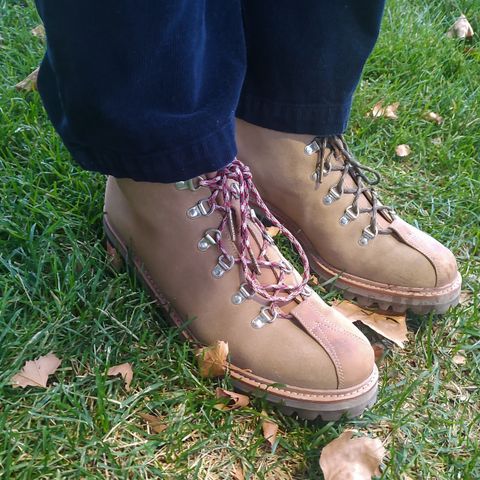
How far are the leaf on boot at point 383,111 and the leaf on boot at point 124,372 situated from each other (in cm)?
123

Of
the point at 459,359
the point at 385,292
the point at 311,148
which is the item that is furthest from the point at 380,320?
the point at 311,148

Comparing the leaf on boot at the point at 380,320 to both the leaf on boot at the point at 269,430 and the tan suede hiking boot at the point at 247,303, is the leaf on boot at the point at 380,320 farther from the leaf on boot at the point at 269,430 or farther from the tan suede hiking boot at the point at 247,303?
the leaf on boot at the point at 269,430

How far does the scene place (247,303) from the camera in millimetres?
1080

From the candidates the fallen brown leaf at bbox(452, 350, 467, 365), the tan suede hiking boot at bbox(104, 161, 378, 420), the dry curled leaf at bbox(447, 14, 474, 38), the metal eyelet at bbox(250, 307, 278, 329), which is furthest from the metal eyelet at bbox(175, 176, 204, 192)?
the dry curled leaf at bbox(447, 14, 474, 38)

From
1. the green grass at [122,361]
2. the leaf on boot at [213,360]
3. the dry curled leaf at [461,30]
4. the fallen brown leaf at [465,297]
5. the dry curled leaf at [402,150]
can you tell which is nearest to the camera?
the green grass at [122,361]

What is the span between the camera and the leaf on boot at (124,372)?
1074mm

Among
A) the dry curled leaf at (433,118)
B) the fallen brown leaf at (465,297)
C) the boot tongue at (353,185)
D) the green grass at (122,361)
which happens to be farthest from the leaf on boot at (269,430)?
the dry curled leaf at (433,118)

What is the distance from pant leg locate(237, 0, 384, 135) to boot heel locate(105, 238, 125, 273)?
0.38m

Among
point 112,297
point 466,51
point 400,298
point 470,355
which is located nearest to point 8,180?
point 112,297

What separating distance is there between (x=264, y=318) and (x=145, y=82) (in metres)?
0.46

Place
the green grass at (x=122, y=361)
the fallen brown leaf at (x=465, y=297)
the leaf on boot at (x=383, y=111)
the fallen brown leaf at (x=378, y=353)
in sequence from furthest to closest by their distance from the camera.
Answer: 1. the leaf on boot at (x=383, y=111)
2. the fallen brown leaf at (x=465, y=297)
3. the fallen brown leaf at (x=378, y=353)
4. the green grass at (x=122, y=361)

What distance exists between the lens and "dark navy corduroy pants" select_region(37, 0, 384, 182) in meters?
0.79

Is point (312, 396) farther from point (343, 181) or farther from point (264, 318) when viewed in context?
point (343, 181)

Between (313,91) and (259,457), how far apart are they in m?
0.66
